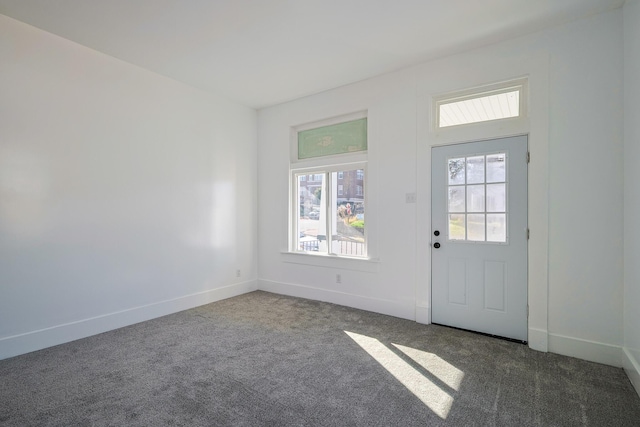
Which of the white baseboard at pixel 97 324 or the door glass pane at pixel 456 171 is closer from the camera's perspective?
the white baseboard at pixel 97 324

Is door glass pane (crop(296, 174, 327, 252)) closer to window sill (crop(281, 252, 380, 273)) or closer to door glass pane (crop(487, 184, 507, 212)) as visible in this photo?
window sill (crop(281, 252, 380, 273))

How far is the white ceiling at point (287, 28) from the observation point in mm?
2635

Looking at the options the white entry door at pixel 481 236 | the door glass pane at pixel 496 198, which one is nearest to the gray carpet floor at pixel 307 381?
the white entry door at pixel 481 236

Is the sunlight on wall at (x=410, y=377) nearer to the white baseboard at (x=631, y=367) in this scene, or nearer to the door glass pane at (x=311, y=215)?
the white baseboard at (x=631, y=367)

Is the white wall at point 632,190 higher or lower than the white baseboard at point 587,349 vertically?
A: higher

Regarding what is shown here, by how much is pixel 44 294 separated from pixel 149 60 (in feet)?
8.76

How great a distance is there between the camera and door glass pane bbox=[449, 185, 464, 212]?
3.45 metres

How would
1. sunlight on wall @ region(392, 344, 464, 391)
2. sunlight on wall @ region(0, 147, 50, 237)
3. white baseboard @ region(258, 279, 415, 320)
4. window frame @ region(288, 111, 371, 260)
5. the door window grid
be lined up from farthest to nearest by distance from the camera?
window frame @ region(288, 111, 371, 260)
white baseboard @ region(258, 279, 415, 320)
the door window grid
sunlight on wall @ region(0, 147, 50, 237)
sunlight on wall @ region(392, 344, 464, 391)

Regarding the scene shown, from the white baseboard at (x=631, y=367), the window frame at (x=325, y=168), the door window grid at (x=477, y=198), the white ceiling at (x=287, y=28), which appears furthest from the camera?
the window frame at (x=325, y=168)

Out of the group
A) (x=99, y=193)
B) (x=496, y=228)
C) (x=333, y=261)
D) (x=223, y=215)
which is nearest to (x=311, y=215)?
(x=333, y=261)

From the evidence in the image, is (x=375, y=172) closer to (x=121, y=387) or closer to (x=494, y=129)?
(x=494, y=129)

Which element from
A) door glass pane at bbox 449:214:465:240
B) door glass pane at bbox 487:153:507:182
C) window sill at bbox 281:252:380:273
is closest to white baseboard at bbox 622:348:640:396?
door glass pane at bbox 449:214:465:240

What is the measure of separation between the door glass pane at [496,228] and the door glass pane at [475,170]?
15.6 inches

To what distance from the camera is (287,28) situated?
2961 millimetres
